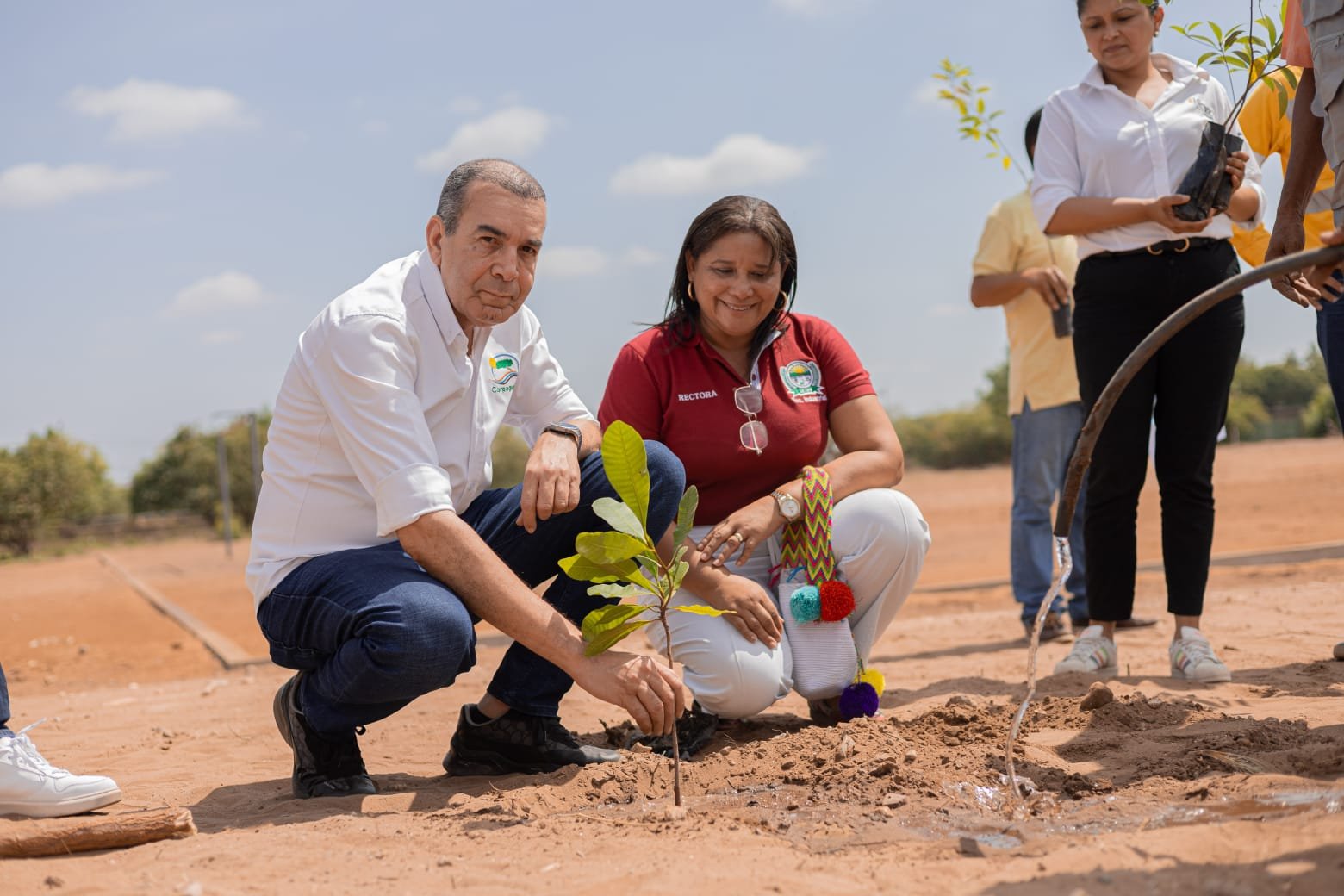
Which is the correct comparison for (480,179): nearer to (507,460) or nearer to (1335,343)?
(1335,343)

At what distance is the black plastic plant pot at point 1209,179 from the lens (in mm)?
3605

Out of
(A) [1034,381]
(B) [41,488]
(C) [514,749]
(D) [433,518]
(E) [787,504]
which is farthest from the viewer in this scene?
(B) [41,488]

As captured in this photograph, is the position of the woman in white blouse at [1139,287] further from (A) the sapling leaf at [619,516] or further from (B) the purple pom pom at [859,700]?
(A) the sapling leaf at [619,516]

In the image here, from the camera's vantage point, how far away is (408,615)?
2750 mm

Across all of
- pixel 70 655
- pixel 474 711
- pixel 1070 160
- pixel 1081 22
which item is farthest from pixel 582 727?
pixel 70 655

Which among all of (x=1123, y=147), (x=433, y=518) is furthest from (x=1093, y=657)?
(x=433, y=518)

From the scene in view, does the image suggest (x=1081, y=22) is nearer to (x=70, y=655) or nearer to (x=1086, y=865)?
(x=1086, y=865)

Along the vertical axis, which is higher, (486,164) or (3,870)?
(486,164)

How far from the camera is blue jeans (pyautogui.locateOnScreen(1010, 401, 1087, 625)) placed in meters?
5.27

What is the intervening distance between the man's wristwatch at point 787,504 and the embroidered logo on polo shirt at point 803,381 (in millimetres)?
368

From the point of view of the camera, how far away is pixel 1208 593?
599cm

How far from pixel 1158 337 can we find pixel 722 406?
1.49 m

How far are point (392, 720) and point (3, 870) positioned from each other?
1908 millimetres

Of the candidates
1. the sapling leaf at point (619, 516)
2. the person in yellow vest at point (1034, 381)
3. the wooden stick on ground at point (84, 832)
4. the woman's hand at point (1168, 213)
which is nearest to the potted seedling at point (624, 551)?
the sapling leaf at point (619, 516)
